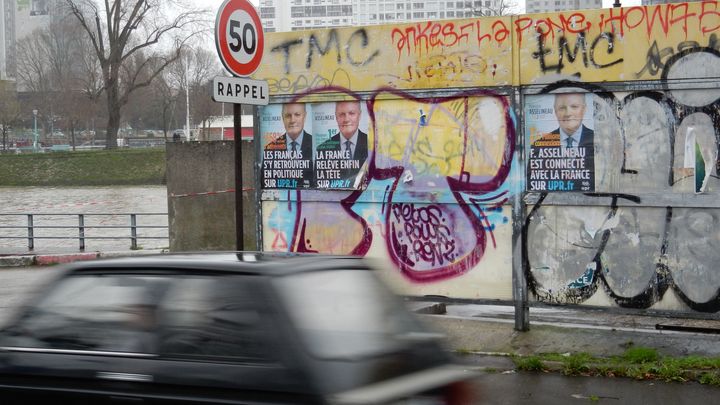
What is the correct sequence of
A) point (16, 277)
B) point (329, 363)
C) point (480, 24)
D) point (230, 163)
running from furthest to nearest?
point (16, 277)
point (230, 163)
point (480, 24)
point (329, 363)

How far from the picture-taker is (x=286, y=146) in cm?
1073

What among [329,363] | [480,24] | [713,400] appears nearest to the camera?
[329,363]

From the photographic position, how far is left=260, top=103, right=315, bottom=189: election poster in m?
10.6

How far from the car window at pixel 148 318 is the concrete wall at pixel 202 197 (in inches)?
328

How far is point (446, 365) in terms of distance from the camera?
4.64 metres

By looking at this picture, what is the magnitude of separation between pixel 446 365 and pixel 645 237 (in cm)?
500

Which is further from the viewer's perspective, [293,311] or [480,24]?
[480,24]

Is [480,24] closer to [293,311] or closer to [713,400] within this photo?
[713,400]

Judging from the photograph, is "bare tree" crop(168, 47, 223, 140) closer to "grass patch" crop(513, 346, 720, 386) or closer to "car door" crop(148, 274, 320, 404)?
"grass patch" crop(513, 346, 720, 386)

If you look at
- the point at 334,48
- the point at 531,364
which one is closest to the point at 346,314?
the point at 531,364

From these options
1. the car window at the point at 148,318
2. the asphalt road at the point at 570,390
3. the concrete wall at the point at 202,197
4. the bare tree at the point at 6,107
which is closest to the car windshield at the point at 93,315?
the car window at the point at 148,318

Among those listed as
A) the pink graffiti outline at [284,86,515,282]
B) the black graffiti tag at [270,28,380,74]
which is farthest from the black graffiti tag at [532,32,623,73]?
the black graffiti tag at [270,28,380,74]

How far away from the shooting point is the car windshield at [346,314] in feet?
13.6

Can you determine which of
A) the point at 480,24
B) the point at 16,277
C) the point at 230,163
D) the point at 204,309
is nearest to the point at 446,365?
the point at 204,309
